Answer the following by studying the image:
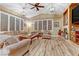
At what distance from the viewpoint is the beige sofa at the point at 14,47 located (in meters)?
2.91

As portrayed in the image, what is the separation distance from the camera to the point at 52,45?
302cm

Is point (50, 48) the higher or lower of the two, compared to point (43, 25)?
lower

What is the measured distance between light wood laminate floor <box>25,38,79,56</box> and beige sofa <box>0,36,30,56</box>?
0.13 meters

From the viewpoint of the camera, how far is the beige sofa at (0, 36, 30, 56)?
2.91m

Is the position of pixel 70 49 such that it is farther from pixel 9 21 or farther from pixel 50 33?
pixel 9 21

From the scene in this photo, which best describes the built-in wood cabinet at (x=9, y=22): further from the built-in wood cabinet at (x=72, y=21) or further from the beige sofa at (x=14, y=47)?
the built-in wood cabinet at (x=72, y=21)

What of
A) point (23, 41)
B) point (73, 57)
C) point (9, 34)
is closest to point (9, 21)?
point (9, 34)

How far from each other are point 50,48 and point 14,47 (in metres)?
0.72

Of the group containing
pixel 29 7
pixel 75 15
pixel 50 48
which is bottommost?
pixel 50 48

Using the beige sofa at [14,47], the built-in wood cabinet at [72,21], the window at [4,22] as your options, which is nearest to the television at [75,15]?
the built-in wood cabinet at [72,21]

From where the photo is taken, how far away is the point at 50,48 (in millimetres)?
3002

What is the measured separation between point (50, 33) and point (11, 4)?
3.22 feet

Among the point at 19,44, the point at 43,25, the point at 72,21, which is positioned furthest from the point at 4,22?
the point at 72,21

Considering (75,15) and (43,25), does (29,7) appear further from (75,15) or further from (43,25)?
(75,15)
